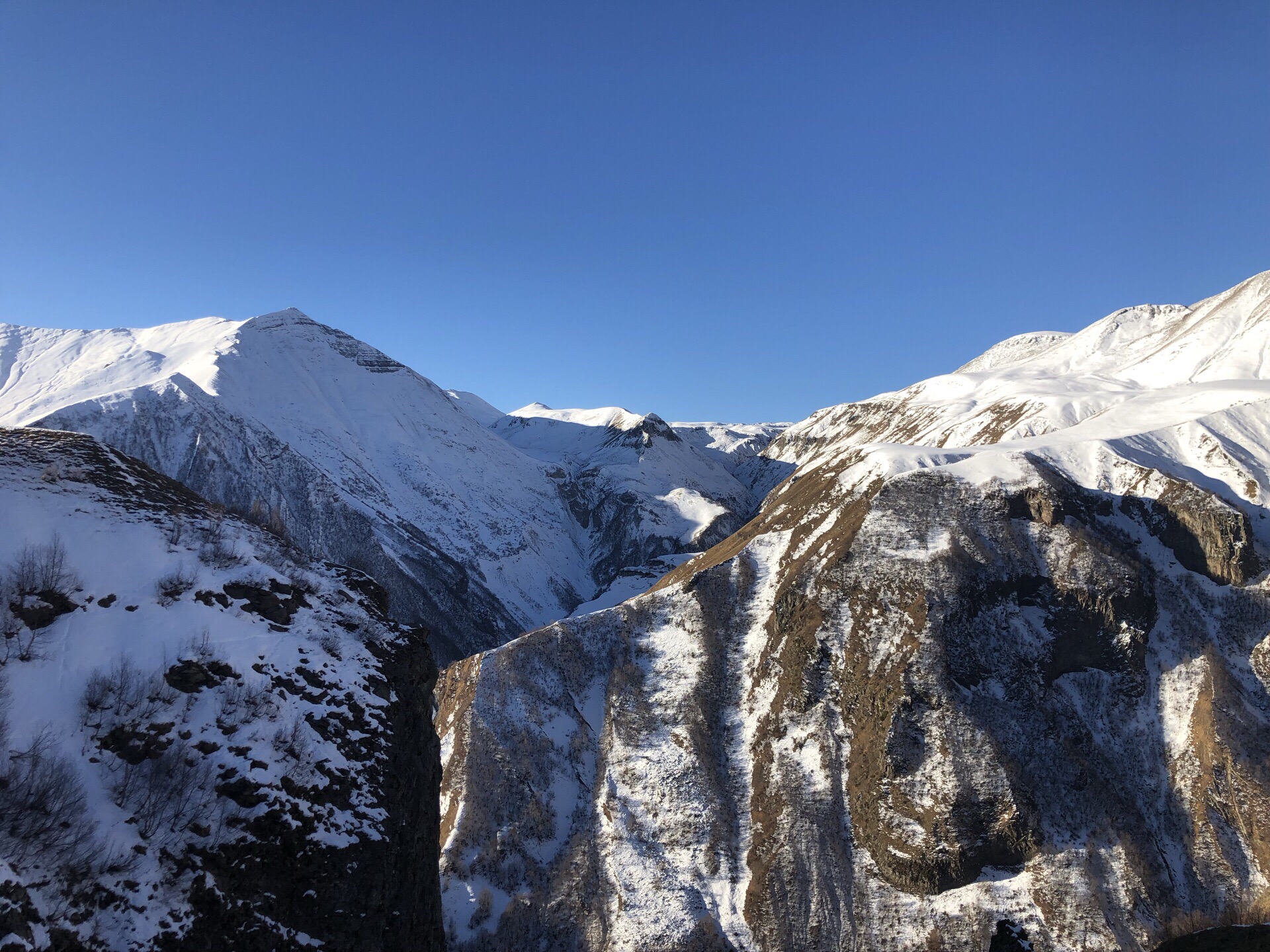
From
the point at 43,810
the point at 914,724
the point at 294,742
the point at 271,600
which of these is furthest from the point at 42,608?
the point at 914,724

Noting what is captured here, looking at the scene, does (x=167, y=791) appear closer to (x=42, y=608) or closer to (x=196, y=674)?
(x=196, y=674)

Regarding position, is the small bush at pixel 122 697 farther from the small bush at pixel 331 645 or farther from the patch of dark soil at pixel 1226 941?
the patch of dark soil at pixel 1226 941

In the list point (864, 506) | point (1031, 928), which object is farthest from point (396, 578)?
point (1031, 928)

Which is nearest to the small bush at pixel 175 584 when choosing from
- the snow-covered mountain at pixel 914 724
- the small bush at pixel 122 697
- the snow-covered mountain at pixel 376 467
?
the small bush at pixel 122 697

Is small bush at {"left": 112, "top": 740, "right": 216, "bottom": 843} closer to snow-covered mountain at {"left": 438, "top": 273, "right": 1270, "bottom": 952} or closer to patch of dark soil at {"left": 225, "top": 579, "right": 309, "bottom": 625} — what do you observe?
patch of dark soil at {"left": 225, "top": 579, "right": 309, "bottom": 625}

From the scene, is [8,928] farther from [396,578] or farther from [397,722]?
[396,578]

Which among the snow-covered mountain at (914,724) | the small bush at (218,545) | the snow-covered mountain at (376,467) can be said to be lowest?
the snow-covered mountain at (914,724)

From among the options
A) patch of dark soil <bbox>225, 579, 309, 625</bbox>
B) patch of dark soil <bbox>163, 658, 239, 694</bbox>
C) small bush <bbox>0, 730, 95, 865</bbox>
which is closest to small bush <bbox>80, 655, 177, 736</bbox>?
patch of dark soil <bbox>163, 658, 239, 694</bbox>
